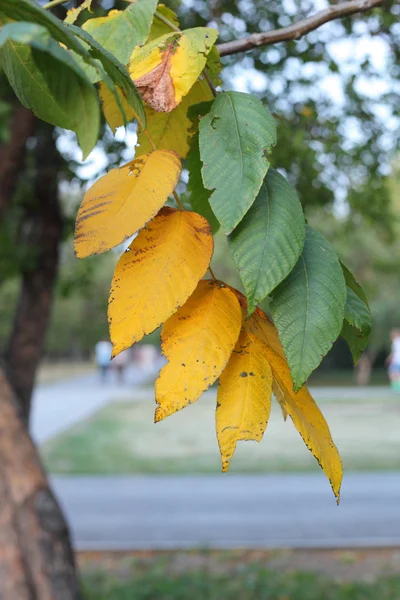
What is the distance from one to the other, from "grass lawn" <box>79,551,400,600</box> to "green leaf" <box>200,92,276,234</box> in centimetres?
496

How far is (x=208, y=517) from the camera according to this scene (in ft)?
25.6

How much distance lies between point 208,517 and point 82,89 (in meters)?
7.62

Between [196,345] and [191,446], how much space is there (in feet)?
38.9

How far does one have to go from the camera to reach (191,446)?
12320 mm

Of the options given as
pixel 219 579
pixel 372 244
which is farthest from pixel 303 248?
pixel 372 244

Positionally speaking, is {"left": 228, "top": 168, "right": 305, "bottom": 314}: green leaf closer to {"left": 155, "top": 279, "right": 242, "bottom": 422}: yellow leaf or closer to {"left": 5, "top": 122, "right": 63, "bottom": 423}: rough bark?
{"left": 155, "top": 279, "right": 242, "bottom": 422}: yellow leaf

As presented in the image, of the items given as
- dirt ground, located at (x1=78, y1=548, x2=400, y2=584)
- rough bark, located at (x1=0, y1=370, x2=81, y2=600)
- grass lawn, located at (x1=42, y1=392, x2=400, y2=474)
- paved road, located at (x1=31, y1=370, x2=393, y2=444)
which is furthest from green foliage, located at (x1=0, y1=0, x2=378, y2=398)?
paved road, located at (x1=31, y1=370, x2=393, y2=444)

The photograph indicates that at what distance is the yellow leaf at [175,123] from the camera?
A: 0.90m

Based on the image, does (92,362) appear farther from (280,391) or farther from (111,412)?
(280,391)

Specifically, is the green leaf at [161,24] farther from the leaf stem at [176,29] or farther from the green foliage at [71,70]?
the green foliage at [71,70]

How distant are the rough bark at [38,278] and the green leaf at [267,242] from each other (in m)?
5.07

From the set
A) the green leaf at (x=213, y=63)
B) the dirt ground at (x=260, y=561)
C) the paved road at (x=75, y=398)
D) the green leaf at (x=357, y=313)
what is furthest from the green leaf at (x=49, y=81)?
the paved road at (x=75, y=398)

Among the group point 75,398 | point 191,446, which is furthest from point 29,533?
point 75,398

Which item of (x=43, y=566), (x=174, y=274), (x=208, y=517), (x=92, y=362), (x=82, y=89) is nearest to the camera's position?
(x=82, y=89)
